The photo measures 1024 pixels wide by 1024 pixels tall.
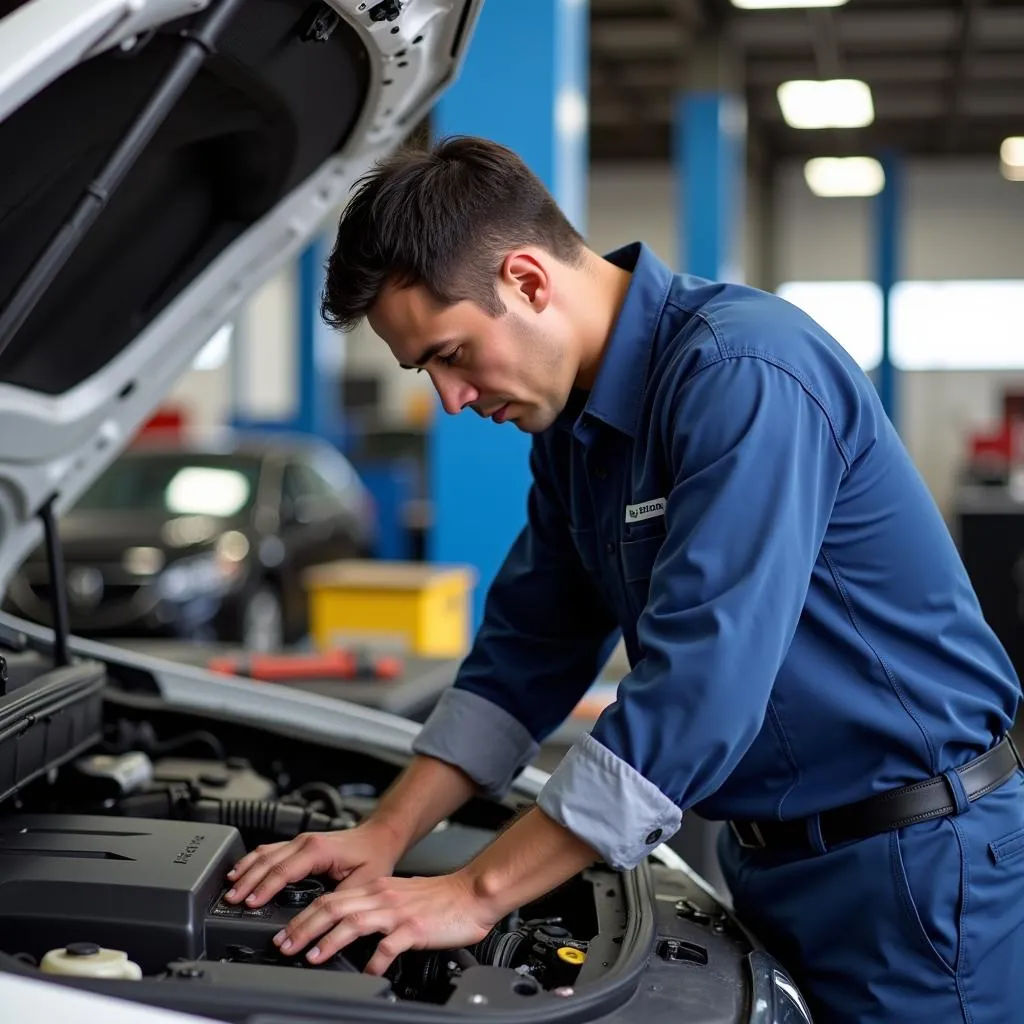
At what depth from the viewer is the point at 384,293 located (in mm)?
1410

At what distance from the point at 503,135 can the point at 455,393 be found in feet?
9.54

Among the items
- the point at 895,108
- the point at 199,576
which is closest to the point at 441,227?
the point at 199,576

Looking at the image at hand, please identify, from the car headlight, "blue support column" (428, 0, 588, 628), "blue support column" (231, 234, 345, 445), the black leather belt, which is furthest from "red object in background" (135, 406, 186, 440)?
the black leather belt

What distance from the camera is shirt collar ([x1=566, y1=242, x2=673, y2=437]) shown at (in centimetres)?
149

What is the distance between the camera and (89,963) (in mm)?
1147

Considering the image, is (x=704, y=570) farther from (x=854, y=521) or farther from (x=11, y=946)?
(x=11, y=946)

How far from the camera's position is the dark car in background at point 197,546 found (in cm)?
607

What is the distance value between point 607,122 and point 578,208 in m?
10.4

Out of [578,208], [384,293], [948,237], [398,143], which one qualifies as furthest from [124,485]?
[948,237]

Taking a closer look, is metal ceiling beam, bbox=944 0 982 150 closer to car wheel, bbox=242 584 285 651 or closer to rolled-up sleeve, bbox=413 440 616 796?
car wheel, bbox=242 584 285 651

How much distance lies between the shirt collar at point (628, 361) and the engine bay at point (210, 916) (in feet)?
1.76

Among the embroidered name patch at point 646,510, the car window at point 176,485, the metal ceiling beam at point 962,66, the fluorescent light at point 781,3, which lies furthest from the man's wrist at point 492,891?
the metal ceiling beam at point 962,66

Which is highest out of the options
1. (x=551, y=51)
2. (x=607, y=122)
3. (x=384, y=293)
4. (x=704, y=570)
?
(x=607, y=122)

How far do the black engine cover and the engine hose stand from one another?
24cm
